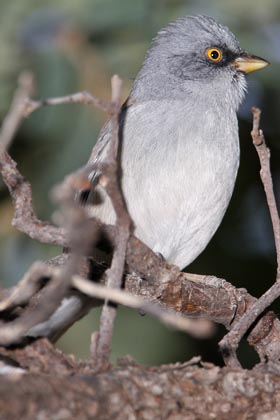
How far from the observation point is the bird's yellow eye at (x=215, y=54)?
5762mm

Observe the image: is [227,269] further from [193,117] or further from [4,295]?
[4,295]

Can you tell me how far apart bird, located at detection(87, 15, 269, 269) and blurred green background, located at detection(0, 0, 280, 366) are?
25 centimetres

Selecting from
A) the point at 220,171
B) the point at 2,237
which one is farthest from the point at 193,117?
the point at 2,237

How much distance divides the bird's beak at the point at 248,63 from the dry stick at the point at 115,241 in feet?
9.31

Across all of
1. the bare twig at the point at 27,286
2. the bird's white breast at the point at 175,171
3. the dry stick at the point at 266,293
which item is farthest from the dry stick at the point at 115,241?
the bird's white breast at the point at 175,171

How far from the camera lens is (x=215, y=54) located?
19.0ft

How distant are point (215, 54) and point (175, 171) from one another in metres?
1.30

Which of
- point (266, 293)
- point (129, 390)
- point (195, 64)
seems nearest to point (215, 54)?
point (195, 64)

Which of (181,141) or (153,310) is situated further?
(181,141)

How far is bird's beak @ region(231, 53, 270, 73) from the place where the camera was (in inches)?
223

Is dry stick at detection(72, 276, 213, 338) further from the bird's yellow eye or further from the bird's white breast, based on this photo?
the bird's yellow eye

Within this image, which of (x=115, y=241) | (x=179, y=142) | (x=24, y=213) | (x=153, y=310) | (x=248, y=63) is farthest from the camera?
(x=248, y=63)

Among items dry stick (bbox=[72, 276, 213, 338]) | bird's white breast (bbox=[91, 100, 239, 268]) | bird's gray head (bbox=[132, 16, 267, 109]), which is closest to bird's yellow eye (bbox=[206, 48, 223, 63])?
bird's gray head (bbox=[132, 16, 267, 109])

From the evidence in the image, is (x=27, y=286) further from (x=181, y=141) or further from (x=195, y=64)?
(x=195, y=64)
